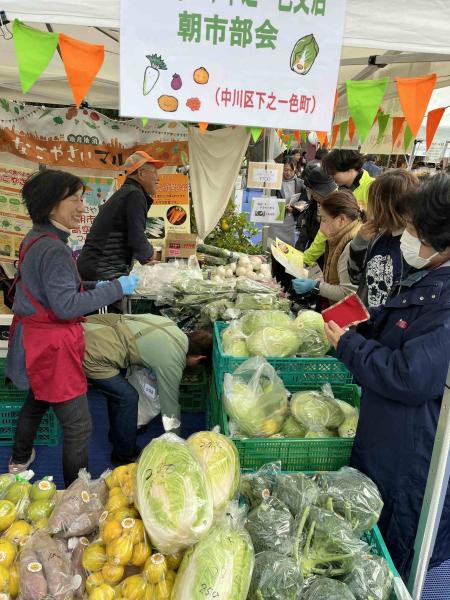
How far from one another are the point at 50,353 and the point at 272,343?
3.94ft

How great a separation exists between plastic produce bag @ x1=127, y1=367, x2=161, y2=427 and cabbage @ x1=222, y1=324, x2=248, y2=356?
0.78 m

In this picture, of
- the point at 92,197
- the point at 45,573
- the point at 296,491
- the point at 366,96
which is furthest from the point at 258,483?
the point at 92,197

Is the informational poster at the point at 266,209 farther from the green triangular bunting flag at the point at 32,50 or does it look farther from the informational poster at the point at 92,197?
the green triangular bunting flag at the point at 32,50

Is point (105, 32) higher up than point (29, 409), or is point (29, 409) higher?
point (105, 32)

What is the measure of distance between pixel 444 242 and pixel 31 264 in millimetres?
1855

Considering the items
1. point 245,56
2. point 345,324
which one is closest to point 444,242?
point 345,324

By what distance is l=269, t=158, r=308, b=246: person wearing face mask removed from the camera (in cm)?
906

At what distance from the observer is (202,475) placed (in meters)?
1.47

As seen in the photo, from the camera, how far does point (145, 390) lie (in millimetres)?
3422

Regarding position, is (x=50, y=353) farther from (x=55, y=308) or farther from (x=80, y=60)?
(x=80, y=60)

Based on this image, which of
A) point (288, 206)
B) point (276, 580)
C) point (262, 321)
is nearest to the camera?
point (276, 580)

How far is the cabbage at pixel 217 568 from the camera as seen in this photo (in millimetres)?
1309

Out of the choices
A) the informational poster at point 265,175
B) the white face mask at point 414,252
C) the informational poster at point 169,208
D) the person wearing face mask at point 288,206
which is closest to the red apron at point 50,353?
the white face mask at point 414,252

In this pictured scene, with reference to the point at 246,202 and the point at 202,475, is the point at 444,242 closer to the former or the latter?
the point at 202,475
